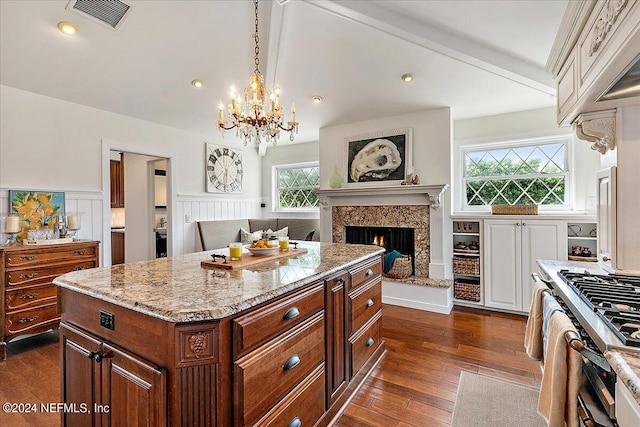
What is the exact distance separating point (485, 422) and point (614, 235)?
1.36m

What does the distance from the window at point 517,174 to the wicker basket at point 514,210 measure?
0.99 feet

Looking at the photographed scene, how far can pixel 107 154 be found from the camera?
3709mm

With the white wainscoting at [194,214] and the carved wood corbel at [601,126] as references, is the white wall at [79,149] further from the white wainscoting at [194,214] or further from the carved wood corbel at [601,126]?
the carved wood corbel at [601,126]

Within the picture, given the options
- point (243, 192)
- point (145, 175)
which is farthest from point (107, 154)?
point (243, 192)

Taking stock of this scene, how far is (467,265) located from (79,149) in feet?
16.0

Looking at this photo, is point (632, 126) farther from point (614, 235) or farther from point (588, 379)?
point (588, 379)

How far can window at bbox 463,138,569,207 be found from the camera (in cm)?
367

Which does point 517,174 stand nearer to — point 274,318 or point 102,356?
point 274,318

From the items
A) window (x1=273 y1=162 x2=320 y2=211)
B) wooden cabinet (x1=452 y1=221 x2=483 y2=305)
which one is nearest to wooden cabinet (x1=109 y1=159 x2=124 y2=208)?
window (x1=273 y1=162 x2=320 y2=211)

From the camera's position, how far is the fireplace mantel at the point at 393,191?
373 centimetres

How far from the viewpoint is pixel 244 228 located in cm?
540

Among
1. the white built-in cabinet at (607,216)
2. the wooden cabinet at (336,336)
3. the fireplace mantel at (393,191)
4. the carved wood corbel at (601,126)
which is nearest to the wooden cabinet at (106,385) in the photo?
the wooden cabinet at (336,336)

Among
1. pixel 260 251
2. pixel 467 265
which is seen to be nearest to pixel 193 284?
pixel 260 251

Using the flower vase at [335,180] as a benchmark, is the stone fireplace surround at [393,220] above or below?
below
